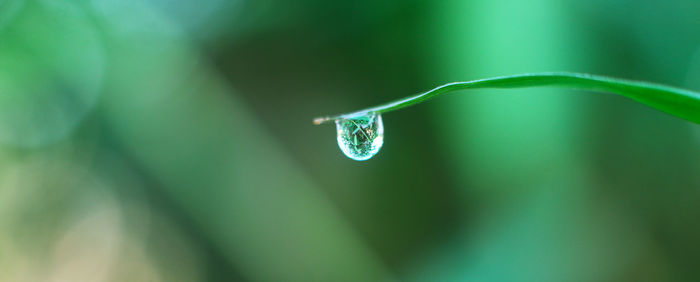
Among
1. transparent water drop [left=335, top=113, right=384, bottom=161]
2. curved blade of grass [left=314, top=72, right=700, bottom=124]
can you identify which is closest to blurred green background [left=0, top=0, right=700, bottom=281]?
transparent water drop [left=335, top=113, right=384, bottom=161]

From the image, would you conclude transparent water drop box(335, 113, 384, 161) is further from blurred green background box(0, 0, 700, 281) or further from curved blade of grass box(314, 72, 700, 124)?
blurred green background box(0, 0, 700, 281)

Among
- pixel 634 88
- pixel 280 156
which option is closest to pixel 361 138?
pixel 634 88

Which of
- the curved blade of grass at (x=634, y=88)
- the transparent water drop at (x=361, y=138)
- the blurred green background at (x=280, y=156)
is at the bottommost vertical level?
the curved blade of grass at (x=634, y=88)

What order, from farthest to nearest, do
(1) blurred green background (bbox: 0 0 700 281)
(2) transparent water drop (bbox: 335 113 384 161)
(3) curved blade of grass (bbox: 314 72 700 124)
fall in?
(1) blurred green background (bbox: 0 0 700 281) → (2) transparent water drop (bbox: 335 113 384 161) → (3) curved blade of grass (bbox: 314 72 700 124)

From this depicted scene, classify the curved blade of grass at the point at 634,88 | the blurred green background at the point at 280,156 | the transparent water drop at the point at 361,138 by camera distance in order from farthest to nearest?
the blurred green background at the point at 280,156 < the transparent water drop at the point at 361,138 < the curved blade of grass at the point at 634,88

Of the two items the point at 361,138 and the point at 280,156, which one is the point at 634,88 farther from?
the point at 280,156

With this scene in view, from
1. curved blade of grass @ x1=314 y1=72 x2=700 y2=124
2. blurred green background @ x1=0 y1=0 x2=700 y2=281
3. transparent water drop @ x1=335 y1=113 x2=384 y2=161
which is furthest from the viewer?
blurred green background @ x1=0 y1=0 x2=700 y2=281

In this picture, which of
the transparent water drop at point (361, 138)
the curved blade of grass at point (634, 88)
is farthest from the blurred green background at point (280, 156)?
the curved blade of grass at point (634, 88)

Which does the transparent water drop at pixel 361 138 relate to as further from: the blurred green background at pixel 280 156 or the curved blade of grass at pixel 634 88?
the blurred green background at pixel 280 156
